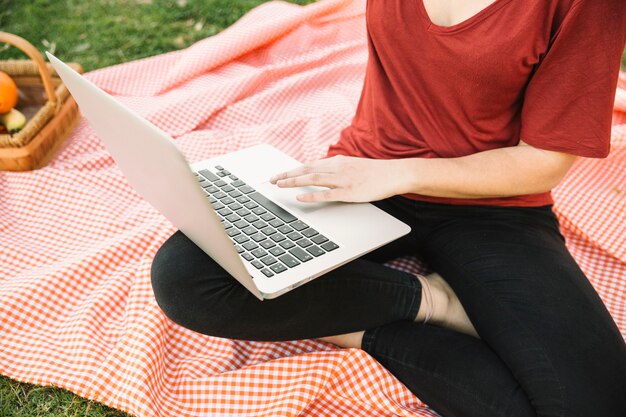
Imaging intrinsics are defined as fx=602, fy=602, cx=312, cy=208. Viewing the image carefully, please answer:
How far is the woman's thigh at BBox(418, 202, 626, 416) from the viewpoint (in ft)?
3.27

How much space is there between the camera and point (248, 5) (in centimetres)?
299

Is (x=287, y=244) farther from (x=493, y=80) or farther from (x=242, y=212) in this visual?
(x=493, y=80)

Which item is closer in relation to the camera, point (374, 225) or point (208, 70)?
point (374, 225)

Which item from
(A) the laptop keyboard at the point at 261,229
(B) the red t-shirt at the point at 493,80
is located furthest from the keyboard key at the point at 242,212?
(B) the red t-shirt at the point at 493,80

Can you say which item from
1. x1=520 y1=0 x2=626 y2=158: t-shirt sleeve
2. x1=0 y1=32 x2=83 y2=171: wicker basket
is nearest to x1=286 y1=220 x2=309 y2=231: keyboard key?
x1=520 y1=0 x2=626 y2=158: t-shirt sleeve

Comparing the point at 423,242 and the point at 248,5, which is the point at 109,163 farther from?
the point at 248,5

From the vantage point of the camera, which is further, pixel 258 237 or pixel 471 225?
pixel 471 225

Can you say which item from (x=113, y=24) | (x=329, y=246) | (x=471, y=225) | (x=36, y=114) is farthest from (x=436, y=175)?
(x=113, y=24)

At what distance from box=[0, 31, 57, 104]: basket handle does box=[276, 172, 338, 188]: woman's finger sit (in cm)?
111

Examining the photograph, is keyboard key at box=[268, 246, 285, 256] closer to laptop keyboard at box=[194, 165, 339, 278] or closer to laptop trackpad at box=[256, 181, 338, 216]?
laptop keyboard at box=[194, 165, 339, 278]

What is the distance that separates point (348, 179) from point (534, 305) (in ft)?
1.31

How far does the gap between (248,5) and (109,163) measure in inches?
57.5

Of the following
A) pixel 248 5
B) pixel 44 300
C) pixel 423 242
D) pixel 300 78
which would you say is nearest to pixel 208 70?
pixel 300 78

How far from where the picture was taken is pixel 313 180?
43.1 inches
